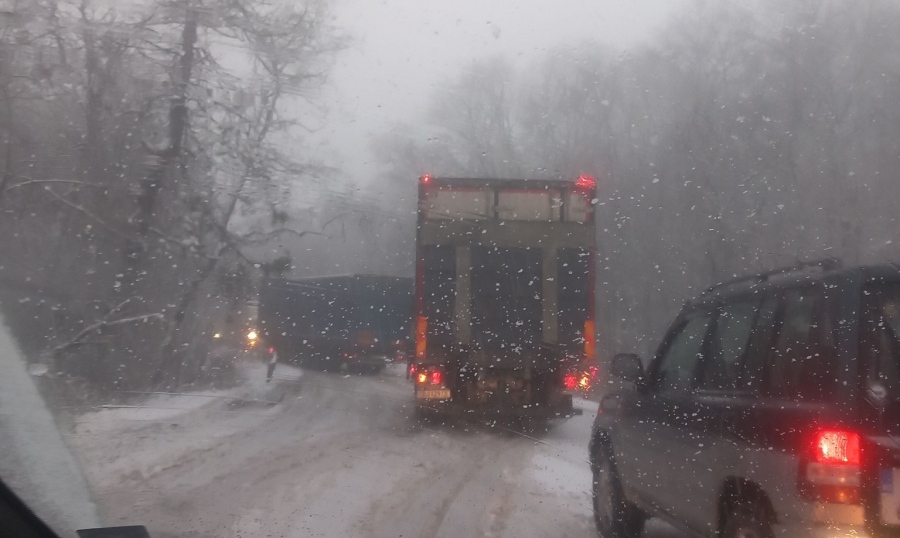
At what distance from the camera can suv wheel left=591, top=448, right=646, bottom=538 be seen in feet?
20.2

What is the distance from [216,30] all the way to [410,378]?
645 cm

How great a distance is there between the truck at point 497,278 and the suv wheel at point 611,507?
4603mm

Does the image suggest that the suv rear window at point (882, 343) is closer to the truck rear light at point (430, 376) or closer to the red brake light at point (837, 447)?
the red brake light at point (837, 447)

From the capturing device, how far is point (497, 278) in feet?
38.4

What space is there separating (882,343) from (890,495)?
68 cm

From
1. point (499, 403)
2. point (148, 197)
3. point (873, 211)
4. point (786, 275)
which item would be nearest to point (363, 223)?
point (148, 197)

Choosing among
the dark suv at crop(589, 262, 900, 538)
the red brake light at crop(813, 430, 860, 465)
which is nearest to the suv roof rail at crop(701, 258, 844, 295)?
the dark suv at crop(589, 262, 900, 538)

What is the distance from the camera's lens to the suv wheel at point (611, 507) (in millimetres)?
6148

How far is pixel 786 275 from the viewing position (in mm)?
4469

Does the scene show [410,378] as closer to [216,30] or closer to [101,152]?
[101,152]

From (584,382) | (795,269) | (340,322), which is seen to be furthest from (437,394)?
(795,269)

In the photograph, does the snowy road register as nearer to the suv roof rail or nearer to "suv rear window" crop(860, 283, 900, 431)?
the suv roof rail

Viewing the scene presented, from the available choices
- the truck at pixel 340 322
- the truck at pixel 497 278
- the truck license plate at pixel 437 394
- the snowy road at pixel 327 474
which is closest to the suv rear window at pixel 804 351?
the snowy road at pixel 327 474

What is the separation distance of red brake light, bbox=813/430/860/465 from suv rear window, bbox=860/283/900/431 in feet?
0.65
